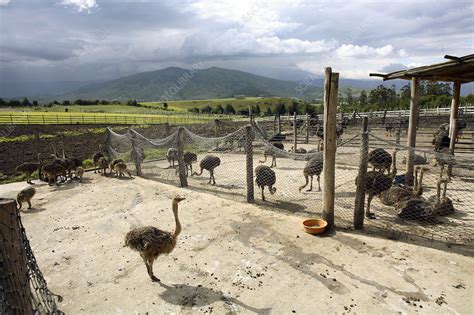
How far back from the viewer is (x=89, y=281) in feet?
15.5

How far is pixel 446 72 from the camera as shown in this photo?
825cm

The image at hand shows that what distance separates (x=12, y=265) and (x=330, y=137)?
540cm

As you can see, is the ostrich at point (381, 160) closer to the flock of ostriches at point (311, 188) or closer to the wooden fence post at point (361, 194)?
the flock of ostriches at point (311, 188)

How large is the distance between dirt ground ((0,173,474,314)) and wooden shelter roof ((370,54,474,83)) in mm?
3973

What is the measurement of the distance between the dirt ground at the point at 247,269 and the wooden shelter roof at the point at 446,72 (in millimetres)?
3973

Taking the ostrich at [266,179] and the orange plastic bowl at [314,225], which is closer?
the orange plastic bowl at [314,225]

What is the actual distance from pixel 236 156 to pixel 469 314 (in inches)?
512

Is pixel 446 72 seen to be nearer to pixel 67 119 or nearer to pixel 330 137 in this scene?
pixel 330 137

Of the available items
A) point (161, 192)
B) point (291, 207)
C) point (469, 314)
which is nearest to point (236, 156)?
point (161, 192)

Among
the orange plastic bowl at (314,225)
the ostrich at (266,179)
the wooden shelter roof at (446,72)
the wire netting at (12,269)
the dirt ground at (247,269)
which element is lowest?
the dirt ground at (247,269)

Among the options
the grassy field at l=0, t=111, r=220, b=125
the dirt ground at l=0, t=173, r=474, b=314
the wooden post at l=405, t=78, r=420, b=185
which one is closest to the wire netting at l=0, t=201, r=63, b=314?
the dirt ground at l=0, t=173, r=474, b=314

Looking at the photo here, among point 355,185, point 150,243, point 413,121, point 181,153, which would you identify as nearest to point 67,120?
point 181,153

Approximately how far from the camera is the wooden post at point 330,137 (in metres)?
6.18

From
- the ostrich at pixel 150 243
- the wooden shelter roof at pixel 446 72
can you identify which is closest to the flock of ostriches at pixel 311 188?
the ostrich at pixel 150 243
